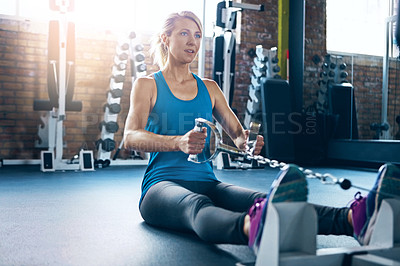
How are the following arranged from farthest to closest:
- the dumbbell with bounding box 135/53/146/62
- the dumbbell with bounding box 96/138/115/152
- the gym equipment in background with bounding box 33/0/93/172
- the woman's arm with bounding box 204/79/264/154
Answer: the dumbbell with bounding box 135/53/146/62
the dumbbell with bounding box 96/138/115/152
the gym equipment in background with bounding box 33/0/93/172
the woman's arm with bounding box 204/79/264/154

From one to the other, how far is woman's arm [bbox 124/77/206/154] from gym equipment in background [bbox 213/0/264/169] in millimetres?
3592

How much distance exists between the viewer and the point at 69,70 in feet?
16.5

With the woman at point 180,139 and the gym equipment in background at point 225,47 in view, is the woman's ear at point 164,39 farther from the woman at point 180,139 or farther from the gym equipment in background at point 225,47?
the gym equipment in background at point 225,47

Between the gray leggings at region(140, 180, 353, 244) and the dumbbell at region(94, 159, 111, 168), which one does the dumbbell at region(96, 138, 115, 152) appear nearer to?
the dumbbell at region(94, 159, 111, 168)

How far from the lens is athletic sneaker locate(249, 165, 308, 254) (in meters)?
1.09

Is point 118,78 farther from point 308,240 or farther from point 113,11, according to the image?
point 308,240

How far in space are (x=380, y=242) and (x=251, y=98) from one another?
16.5 ft

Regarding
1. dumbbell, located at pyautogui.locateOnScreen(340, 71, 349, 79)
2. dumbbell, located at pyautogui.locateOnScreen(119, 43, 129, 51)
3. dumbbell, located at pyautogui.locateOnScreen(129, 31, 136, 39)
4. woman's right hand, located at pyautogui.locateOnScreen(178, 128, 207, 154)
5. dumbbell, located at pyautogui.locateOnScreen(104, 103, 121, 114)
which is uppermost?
dumbbell, located at pyautogui.locateOnScreen(129, 31, 136, 39)

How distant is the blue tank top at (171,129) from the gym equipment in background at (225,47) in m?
3.53

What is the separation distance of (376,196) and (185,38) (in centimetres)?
106

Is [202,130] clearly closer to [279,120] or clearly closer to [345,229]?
[345,229]

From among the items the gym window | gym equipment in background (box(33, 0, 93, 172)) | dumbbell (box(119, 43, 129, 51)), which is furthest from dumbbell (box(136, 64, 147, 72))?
the gym window

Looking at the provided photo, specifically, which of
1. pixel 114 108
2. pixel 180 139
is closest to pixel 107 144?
pixel 114 108

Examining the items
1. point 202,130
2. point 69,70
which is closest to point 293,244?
point 202,130
